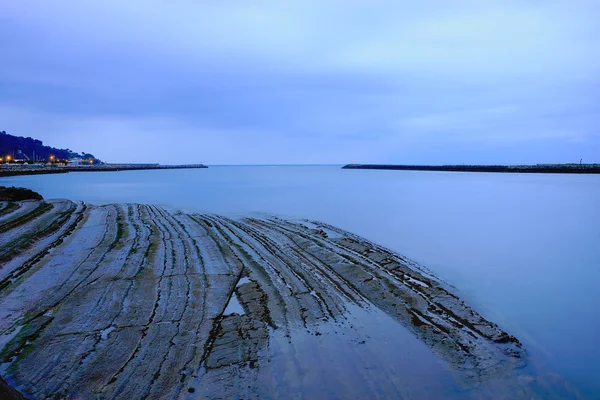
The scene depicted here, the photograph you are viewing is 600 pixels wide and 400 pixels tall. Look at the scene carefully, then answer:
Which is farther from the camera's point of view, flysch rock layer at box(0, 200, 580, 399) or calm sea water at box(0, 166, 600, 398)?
calm sea water at box(0, 166, 600, 398)

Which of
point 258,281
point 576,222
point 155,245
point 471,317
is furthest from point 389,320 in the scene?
point 576,222

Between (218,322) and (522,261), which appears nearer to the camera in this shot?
(218,322)

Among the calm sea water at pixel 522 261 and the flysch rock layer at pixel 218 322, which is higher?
the flysch rock layer at pixel 218 322

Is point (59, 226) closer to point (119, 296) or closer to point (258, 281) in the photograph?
point (119, 296)

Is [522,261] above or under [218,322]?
under

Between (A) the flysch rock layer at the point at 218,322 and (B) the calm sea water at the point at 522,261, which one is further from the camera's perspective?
(B) the calm sea water at the point at 522,261

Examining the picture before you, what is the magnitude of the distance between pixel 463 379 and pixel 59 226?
16.6 meters

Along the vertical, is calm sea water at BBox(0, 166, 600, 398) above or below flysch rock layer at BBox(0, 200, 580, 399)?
below

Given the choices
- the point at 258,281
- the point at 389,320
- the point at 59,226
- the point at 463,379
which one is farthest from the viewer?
the point at 59,226

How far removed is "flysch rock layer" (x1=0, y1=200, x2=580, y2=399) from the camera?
5.36 m

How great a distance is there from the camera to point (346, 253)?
12656mm

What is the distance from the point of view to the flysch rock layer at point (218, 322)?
5.36m

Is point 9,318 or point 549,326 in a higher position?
point 9,318

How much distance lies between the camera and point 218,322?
7.12 m
